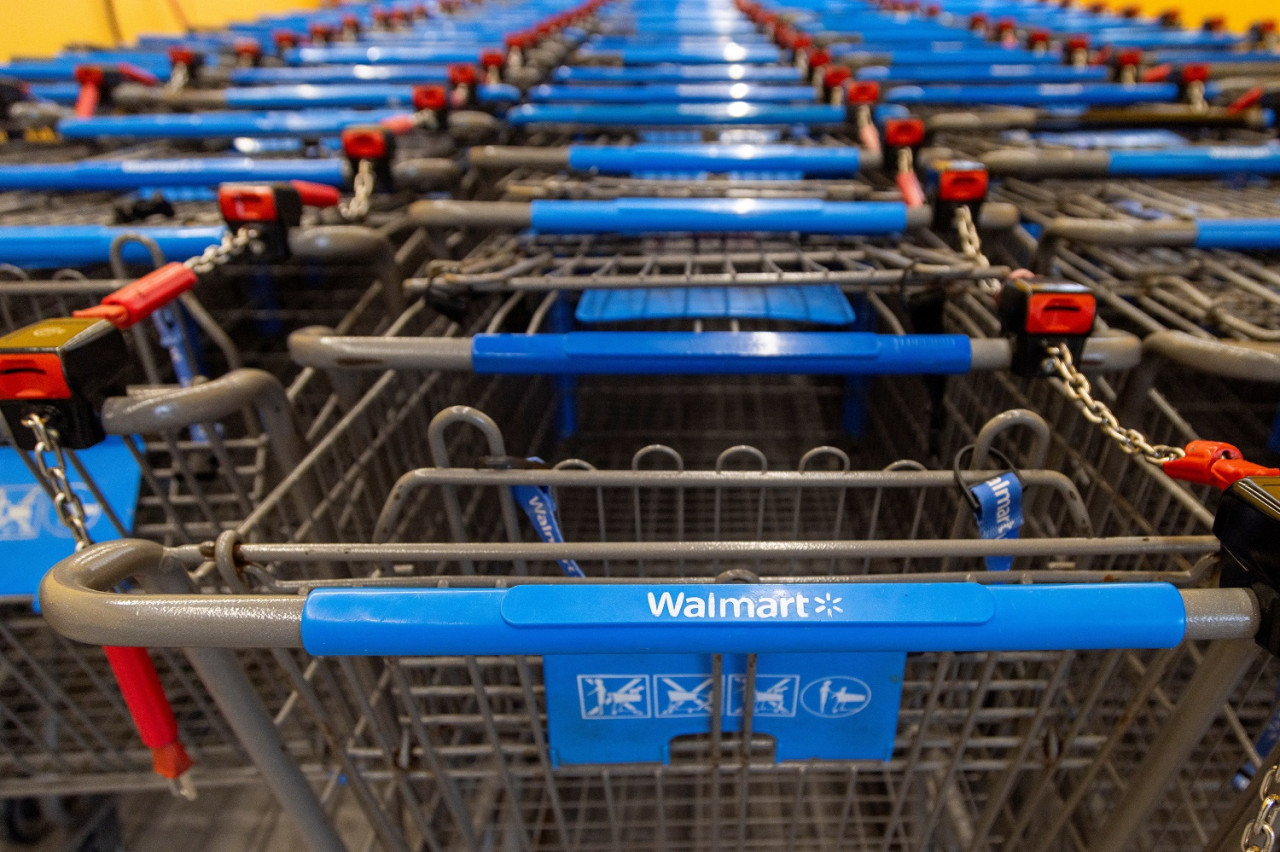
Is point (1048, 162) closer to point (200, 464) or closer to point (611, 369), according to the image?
point (611, 369)

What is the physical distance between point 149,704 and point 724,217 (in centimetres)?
116

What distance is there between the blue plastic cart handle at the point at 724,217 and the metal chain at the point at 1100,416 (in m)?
0.52

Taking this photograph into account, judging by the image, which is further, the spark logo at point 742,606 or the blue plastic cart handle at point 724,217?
the blue plastic cart handle at point 724,217

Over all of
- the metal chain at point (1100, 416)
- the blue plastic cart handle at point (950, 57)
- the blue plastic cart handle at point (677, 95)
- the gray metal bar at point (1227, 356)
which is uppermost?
the blue plastic cart handle at point (950, 57)

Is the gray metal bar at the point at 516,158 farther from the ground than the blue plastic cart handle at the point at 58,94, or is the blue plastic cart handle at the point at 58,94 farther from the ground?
the blue plastic cart handle at the point at 58,94

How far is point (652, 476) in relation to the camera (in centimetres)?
88

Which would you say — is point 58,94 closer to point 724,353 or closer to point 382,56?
point 382,56

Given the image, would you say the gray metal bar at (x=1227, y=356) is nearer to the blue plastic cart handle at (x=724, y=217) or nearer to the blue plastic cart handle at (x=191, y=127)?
the blue plastic cart handle at (x=724, y=217)

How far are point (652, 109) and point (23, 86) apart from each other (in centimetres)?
225

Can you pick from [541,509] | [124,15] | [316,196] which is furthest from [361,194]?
[124,15]

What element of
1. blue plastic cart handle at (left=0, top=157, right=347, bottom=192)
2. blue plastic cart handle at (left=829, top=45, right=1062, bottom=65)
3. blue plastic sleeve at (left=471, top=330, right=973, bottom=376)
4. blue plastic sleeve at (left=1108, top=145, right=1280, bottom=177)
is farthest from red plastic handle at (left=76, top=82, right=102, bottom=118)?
blue plastic sleeve at (left=1108, top=145, right=1280, bottom=177)

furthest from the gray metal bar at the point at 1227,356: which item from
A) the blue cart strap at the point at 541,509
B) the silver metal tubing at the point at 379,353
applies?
the silver metal tubing at the point at 379,353

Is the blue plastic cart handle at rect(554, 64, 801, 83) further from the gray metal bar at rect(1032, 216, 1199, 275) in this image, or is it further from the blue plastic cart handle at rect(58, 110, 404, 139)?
the gray metal bar at rect(1032, 216, 1199, 275)

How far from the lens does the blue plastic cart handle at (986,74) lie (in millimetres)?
2908
